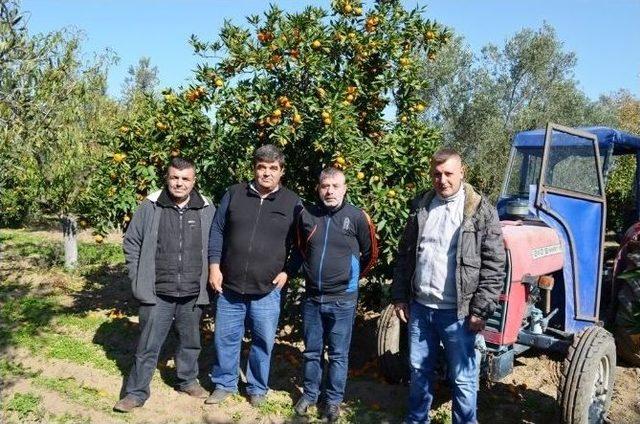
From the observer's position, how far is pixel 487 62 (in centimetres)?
2155

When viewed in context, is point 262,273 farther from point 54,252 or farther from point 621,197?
point 54,252

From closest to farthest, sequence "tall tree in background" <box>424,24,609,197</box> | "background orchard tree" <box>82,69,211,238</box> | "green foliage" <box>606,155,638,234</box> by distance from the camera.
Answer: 1. "background orchard tree" <box>82,69,211,238</box>
2. "green foliage" <box>606,155,638,234</box>
3. "tall tree in background" <box>424,24,609,197</box>

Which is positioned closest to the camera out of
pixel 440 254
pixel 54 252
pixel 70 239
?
pixel 440 254

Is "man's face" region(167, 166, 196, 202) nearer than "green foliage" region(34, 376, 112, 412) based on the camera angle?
Yes

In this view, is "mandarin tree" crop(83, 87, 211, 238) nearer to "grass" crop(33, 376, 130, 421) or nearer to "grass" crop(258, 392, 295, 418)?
"grass" crop(33, 376, 130, 421)

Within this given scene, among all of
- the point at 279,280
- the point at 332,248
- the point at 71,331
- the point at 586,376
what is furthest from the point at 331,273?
the point at 71,331

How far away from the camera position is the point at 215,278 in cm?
404

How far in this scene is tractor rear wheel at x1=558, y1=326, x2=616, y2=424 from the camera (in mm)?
3559

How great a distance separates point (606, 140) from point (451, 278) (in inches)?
113

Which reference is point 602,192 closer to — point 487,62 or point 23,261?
point 23,261

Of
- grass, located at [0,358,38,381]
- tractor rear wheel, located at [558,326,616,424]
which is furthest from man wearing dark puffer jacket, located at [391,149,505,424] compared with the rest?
grass, located at [0,358,38,381]

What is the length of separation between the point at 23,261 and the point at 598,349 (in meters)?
9.61

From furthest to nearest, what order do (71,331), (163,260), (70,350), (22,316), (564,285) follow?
(22,316) < (71,331) < (70,350) < (564,285) < (163,260)

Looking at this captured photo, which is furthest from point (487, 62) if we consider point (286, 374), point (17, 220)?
point (286, 374)
